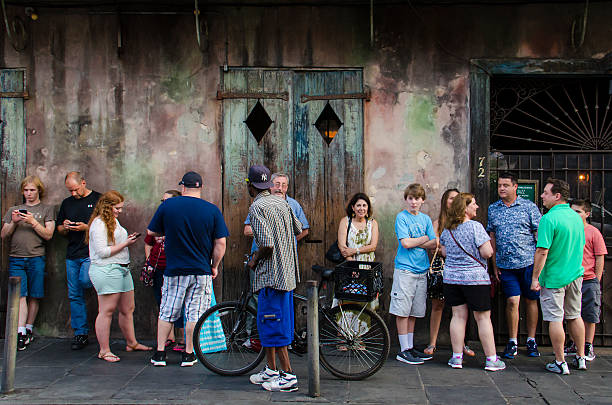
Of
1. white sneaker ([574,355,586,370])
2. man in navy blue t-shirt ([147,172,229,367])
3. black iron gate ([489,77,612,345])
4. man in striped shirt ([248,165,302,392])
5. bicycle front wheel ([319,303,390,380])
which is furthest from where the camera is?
black iron gate ([489,77,612,345])

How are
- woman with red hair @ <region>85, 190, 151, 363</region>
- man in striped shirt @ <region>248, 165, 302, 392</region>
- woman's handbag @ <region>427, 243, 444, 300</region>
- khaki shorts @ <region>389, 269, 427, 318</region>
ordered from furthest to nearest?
woman's handbag @ <region>427, 243, 444, 300</region> → khaki shorts @ <region>389, 269, 427, 318</region> → woman with red hair @ <region>85, 190, 151, 363</region> → man in striped shirt @ <region>248, 165, 302, 392</region>

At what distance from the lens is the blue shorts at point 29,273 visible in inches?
281

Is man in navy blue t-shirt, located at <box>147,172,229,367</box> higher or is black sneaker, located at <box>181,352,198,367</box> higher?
man in navy blue t-shirt, located at <box>147,172,229,367</box>

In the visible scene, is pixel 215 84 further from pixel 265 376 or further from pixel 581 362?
pixel 581 362

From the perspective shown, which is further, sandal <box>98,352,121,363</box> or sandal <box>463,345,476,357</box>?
sandal <box>463,345,476,357</box>

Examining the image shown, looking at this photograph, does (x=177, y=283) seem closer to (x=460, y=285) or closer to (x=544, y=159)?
(x=460, y=285)

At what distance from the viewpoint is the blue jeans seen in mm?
7090

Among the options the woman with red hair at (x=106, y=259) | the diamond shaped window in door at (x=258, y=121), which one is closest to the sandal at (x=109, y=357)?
the woman with red hair at (x=106, y=259)

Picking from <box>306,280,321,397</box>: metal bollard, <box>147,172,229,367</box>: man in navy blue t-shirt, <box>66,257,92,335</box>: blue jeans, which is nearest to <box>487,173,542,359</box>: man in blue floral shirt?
<box>306,280,321,397</box>: metal bollard

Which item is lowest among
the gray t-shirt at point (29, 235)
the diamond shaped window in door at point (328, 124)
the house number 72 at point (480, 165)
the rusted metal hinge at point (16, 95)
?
the gray t-shirt at point (29, 235)

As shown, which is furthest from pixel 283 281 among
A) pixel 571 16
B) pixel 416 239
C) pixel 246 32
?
pixel 571 16

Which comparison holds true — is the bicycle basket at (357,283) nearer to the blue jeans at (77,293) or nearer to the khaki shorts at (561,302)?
the khaki shorts at (561,302)

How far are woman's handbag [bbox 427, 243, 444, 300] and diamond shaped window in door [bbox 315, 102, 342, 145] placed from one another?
201cm

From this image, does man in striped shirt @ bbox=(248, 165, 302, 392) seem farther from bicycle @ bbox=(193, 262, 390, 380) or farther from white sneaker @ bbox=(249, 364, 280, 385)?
bicycle @ bbox=(193, 262, 390, 380)
